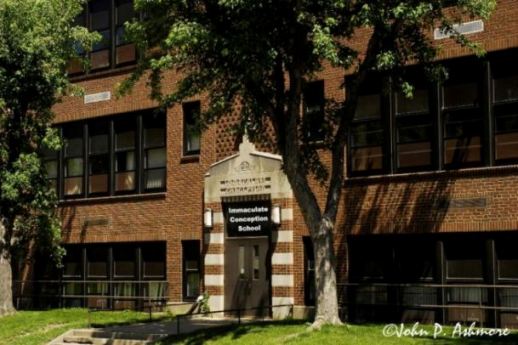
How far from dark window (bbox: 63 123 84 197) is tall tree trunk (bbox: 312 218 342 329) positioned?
14106 mm

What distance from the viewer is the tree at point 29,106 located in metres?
25.1

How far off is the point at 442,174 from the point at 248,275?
22.5 feet

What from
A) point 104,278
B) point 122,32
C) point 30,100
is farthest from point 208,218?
point 122,32

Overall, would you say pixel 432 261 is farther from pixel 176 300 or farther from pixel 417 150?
pixel 176 300

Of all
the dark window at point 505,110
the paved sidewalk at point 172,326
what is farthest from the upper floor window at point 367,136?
the paved sidewalk at point 172,326

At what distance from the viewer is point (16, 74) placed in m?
25.1

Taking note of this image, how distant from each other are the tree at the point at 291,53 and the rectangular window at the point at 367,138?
2962mm

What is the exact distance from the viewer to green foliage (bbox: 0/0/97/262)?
25094 millimetres

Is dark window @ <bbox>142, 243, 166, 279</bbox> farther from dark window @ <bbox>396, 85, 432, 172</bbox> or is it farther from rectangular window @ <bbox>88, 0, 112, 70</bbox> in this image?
dark window @ <bbox>396, 85, 432, 172</bbox>

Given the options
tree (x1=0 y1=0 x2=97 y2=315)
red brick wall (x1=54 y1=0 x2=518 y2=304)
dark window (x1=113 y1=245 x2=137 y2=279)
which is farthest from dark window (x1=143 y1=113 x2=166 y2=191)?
tree (x1=0 y1=0 x2=97 y2=315)

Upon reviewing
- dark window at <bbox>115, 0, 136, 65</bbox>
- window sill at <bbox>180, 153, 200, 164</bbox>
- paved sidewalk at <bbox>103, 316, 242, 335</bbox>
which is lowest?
paved sidewalk at <bbox>103, 316, 242, 335</bbox>

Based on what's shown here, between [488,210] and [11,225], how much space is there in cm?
1475

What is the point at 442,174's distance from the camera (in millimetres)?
20734

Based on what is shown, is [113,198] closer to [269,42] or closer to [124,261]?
[124,261]
